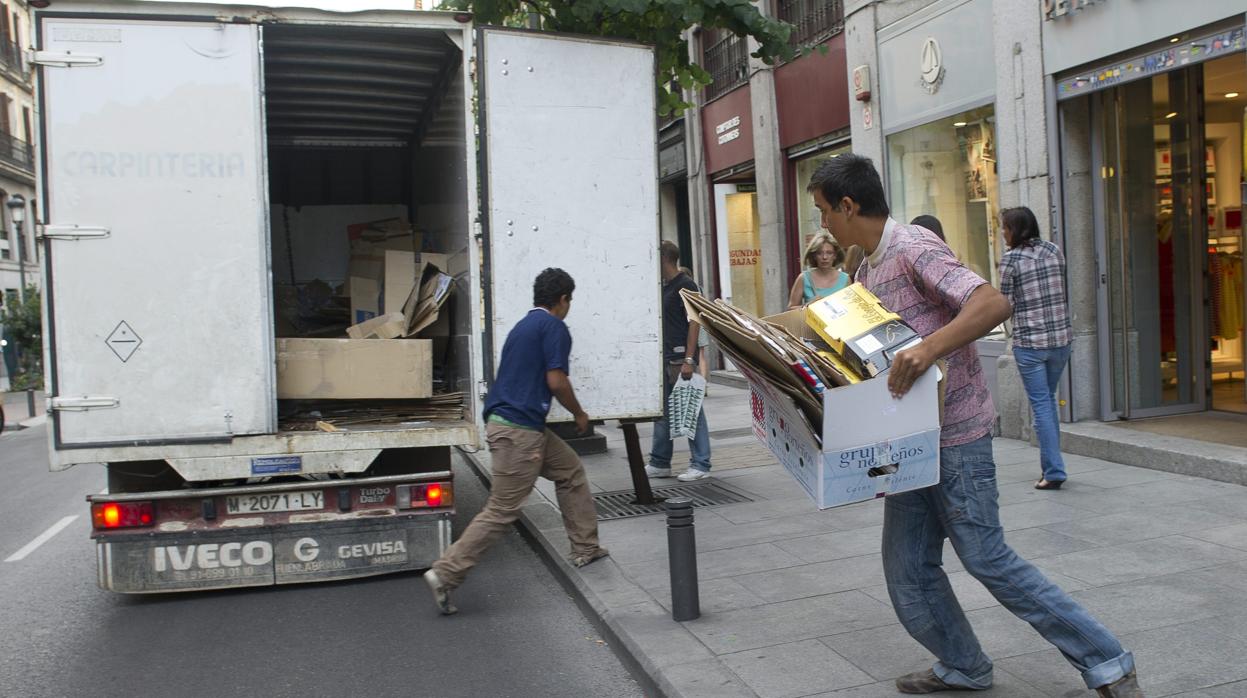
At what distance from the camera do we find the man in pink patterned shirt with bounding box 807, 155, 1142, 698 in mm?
3326

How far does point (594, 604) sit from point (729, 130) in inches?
524

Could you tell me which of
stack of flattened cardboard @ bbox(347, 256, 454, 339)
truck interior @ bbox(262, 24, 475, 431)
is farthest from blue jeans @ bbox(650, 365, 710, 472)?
stack of flattened cardboard @ bbox(347, 256, 454, 339)

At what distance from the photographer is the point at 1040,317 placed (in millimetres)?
7309

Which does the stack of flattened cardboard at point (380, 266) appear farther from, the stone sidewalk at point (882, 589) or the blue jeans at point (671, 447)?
the blue jeans at point (671, 447)

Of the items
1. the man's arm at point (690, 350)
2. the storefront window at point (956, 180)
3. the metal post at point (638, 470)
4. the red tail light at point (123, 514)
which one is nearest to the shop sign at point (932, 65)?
the storefront window at point (956, 180)

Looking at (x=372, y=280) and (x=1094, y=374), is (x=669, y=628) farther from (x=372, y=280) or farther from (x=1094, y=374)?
(x=1094, y=374)

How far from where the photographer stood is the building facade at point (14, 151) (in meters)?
39.5

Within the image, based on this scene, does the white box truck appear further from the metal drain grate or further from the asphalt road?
the metal drain grate

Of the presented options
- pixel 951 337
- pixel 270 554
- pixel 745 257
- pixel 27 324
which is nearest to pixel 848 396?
pixel 951 337

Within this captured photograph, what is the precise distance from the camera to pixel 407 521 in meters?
6.19

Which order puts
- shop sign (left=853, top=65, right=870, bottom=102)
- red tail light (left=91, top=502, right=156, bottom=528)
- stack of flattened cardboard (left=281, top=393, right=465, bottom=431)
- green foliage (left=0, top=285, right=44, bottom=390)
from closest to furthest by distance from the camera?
red tail light (left=91, top=502, right=156, bottom=528), stack of flattened cardboard (left=281, top=393, right=465, bottom=431), shop sign (left=853, top=65, right=870, bottom=102), green foliage (left=0, top=285, right=44, bottom=390)

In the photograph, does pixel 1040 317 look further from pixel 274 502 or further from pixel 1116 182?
pixel 274 502

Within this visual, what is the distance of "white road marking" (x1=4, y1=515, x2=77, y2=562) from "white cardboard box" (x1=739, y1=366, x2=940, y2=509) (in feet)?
21.5

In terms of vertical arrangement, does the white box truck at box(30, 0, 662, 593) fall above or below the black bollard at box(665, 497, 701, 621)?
above
